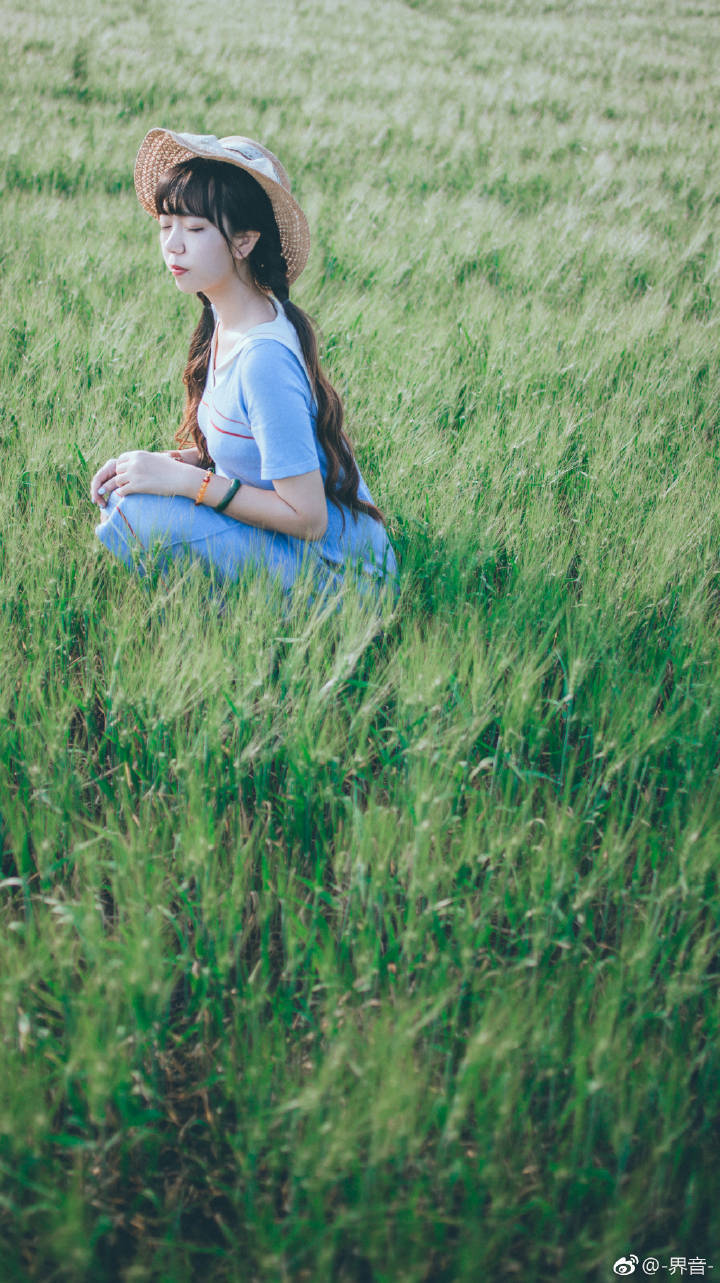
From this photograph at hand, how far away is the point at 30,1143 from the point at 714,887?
1.02m

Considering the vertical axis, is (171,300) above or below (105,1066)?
above

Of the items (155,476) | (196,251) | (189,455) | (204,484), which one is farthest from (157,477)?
(196,251)

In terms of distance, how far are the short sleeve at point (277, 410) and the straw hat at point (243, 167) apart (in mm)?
331

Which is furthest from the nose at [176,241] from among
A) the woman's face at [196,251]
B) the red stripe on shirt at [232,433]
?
the red stripe on shirt at [232,433]

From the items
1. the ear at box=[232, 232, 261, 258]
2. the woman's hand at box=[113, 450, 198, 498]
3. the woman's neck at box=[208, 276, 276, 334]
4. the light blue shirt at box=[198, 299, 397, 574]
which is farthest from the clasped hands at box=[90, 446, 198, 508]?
the ear at box=[232, 232, 261, 258]

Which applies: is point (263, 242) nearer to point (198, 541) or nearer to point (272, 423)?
point (272, 423)

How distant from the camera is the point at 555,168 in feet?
19.3

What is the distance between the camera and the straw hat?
166cm

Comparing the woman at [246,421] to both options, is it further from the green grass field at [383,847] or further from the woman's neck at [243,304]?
the green grass field at [383,847]

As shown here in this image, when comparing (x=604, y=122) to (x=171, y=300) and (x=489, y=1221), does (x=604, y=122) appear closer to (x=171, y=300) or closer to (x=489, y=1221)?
(x=171, y=300)

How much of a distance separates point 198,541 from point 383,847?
3.01 feet

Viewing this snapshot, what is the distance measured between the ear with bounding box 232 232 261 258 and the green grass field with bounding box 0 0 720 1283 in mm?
723

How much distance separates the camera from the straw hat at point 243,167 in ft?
5.44

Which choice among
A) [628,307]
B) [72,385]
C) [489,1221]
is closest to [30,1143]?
[489,1221]
